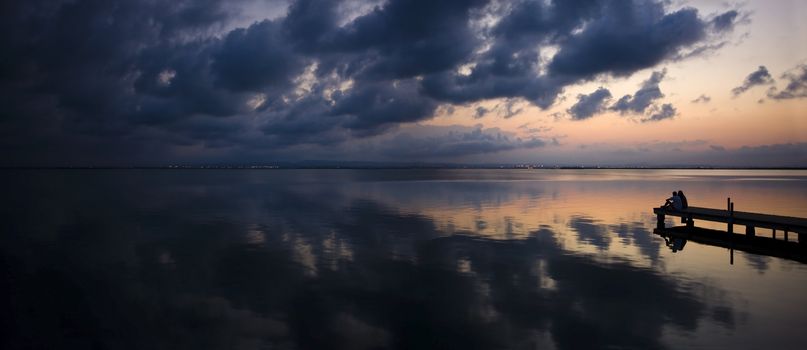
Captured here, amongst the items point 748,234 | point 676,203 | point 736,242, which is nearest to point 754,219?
point 748,234

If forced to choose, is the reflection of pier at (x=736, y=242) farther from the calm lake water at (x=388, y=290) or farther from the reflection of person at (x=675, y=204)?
the reflection of person at (x=675, y=204)

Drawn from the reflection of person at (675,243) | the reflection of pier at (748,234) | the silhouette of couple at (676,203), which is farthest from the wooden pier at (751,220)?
the reflection of person at (675,243)

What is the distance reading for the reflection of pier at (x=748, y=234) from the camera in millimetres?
25016

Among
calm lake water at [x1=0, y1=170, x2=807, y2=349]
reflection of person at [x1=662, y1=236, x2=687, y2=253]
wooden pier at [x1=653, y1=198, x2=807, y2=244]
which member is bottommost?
reflection of person at [x1=662, y1=236, x2=687, y2=253]

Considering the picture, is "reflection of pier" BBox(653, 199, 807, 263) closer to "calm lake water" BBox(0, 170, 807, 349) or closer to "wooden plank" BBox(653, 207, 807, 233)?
"wooden plank" BBox(653, 207, 807, 233)

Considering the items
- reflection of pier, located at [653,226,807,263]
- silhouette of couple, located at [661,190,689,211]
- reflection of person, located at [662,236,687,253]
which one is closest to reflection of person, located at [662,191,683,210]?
silhouette of couple, located at [661,190,689,211]

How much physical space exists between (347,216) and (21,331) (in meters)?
29.4

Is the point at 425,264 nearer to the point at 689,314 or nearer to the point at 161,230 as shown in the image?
the point at 689,314

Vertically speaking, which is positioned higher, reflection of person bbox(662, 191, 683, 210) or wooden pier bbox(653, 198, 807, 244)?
reflection of person bbox(662, 191, 683, 210)

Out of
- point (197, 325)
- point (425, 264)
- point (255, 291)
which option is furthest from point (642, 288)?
point (197, 325)

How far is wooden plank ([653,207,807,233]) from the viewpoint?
2548cm

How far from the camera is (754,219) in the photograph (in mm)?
27703

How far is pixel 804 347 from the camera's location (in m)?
12.1

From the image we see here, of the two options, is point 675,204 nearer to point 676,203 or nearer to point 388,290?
point 676,203
